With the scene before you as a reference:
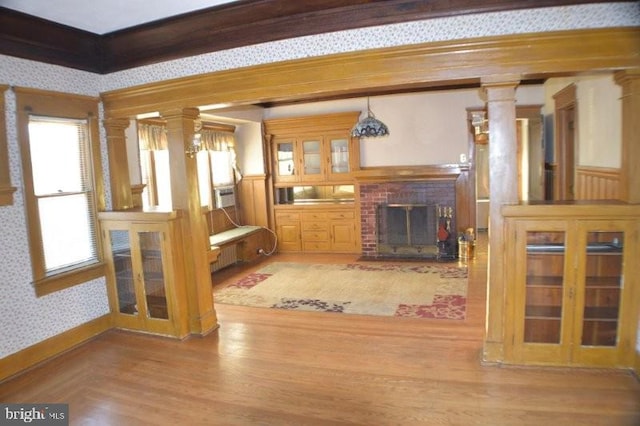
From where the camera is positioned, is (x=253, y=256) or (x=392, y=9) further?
(x=253, y=256)

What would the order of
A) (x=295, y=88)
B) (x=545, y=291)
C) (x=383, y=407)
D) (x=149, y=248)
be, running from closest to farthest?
(x=383, y=407), (x=545, y=291), (x=295, y=88), (x=149, y=248)

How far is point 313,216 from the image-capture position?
7.46 m

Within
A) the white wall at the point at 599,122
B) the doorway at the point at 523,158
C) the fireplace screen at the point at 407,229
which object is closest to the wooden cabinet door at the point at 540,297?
the white wall at the point at 599,122

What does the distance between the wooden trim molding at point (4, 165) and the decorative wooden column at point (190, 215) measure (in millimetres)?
1183

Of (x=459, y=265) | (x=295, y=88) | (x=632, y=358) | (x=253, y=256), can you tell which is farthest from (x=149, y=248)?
(x=459, y=265)

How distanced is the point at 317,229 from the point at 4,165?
4.87 metres

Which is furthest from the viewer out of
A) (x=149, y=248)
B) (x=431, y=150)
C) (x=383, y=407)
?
(x=431, y=150)

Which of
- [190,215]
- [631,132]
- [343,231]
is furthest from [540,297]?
[343,231]

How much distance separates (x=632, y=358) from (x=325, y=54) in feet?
10.1

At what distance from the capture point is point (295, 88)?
335cm

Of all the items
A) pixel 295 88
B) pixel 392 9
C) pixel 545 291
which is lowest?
pixel 545 291

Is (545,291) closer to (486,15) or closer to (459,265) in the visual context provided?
(486,15)

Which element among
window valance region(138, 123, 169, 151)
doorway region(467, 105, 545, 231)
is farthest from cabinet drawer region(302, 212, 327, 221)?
window valance region(138, 123, 169, 151)

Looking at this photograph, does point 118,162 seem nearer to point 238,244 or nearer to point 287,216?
point 238,244
